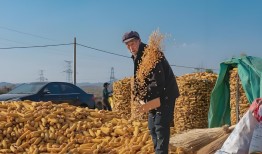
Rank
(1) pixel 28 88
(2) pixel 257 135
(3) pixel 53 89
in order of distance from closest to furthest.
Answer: (2) pixel 257 135 < (1) pixel 28 88 < (3) pixel 53 89

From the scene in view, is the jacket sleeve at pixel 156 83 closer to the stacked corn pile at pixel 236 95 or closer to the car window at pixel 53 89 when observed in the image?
the stacked corn pile at pixel 236 95

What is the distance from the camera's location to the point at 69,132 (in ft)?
25.5

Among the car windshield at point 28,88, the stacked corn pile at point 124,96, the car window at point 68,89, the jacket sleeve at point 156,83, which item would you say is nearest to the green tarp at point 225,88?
the jacket sleeve at point 156,83

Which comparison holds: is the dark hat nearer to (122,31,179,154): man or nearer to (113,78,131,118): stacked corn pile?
(122,31,179,154): man

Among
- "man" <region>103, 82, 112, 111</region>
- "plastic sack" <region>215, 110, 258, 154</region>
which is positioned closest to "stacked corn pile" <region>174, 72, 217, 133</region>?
"man" <region>103, 82, 112, 111</region>

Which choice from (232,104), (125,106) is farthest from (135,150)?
(125,106)

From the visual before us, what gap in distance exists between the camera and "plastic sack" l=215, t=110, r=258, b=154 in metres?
3.86

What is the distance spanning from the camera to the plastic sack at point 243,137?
3.86 metres

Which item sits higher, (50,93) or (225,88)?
(50,93)

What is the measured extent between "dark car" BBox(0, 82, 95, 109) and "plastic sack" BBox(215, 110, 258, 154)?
10.7 m

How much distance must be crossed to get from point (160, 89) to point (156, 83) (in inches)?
4.1

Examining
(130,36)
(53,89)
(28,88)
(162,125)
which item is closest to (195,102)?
(53,89)

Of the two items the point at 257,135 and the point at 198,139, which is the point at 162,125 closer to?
the point at 198,139

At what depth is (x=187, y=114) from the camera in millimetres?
11523
